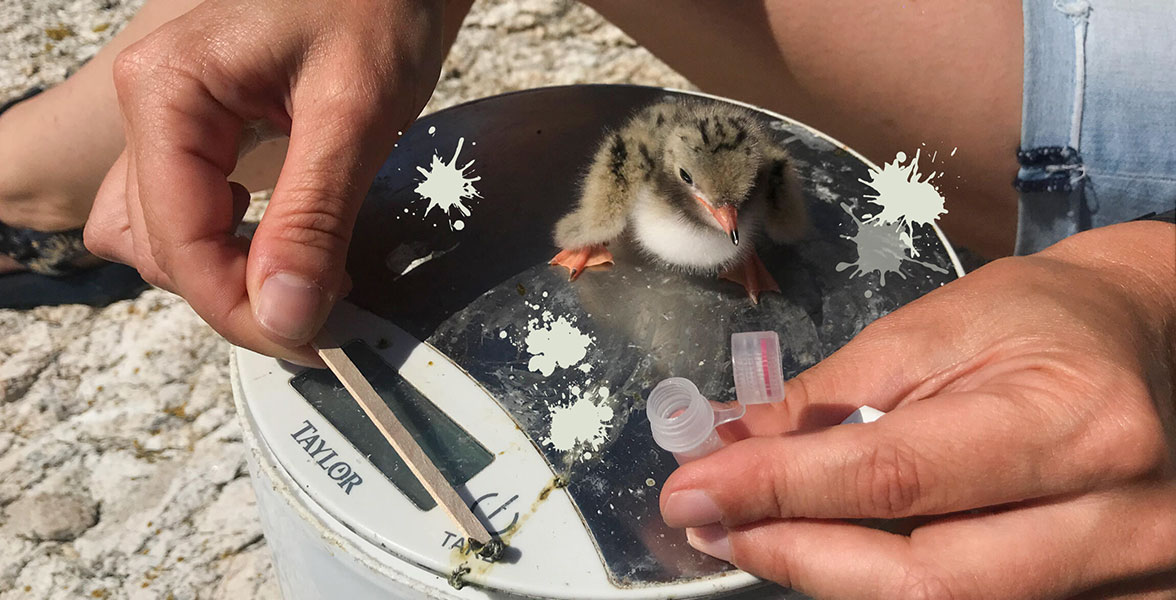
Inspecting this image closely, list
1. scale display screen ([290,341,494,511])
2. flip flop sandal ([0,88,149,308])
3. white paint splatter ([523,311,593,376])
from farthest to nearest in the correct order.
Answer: flip flop sandal ([0,88,149,308]) < white paint splatter ([523,311,593,376]) < scale display screen ([290,341,494,511])

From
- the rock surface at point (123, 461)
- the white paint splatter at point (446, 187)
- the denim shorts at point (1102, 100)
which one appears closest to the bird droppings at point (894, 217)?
the denim shorts at point (1102, 100)

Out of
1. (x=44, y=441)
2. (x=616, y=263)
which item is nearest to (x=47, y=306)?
(x=44, y=441)

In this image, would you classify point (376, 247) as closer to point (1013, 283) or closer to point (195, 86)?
point (195, 86)

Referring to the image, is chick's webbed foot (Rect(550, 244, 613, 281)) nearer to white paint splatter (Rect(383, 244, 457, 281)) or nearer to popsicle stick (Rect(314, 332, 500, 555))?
white paint splatter (Rect(383, 244, 457, 281))

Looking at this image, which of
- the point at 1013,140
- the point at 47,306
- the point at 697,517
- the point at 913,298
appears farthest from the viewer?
the point at 47,306

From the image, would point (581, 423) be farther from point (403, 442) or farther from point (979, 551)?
point (979, 551)

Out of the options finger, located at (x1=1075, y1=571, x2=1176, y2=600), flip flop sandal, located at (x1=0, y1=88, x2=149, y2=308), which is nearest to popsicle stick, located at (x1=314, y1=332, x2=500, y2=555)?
finger, located at (x1=1075, y1=571, x2=1176, y2=600)
